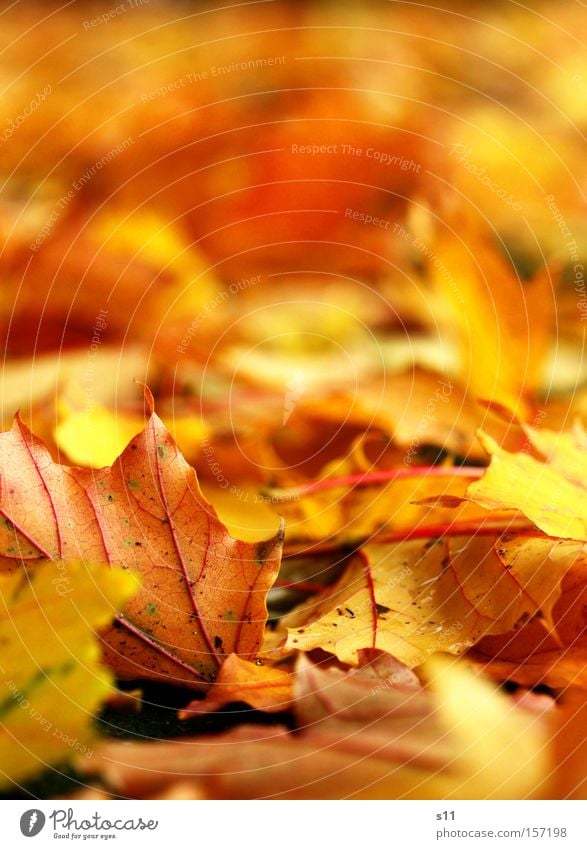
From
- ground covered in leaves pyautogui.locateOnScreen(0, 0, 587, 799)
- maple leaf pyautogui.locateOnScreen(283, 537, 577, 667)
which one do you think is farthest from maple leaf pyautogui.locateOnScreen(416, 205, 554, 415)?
maple leaf pyautogui.locateOnScreen(283, 537, 577, 667)

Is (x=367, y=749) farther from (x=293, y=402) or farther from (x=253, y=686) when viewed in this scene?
(x=293, y=402)

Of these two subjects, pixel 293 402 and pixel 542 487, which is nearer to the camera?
pixel 542 487

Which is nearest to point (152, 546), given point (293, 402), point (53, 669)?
point (53, 669)

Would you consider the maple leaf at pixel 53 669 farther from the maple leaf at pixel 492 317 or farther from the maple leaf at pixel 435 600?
the maple leaf at pixel 492 317

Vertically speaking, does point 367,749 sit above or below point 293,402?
below

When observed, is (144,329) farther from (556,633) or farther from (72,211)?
(556,633)

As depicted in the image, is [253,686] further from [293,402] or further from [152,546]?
[293,402]
